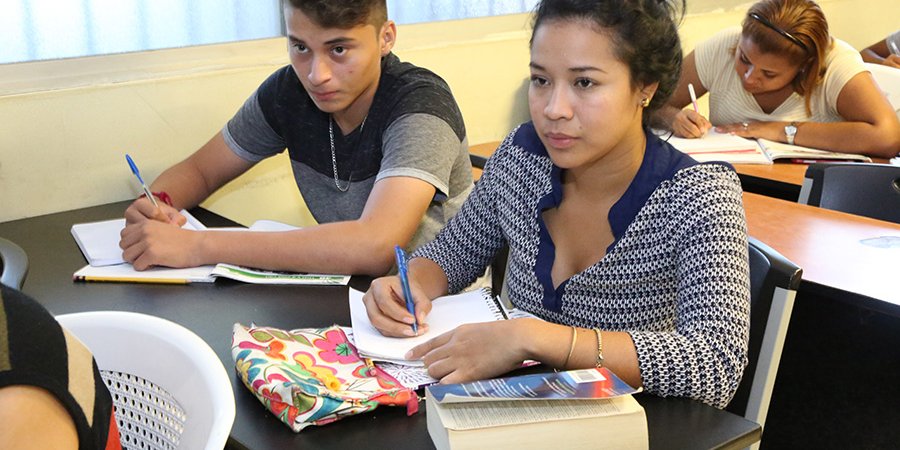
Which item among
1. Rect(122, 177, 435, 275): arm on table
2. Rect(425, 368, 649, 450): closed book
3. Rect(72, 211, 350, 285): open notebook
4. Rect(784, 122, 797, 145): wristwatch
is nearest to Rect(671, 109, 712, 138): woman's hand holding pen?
Rect(784, 122, 797, 145): wristwatch

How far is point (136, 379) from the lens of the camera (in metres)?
1.10

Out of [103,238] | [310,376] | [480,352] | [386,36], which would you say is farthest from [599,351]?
[103,238]

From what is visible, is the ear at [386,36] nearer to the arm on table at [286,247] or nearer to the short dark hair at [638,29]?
the arm on table at [286,247]

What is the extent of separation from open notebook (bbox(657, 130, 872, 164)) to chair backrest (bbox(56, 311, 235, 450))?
1.93 metres

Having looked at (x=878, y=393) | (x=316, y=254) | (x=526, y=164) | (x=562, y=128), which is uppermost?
(x=562, y=128)

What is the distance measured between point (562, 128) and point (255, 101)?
3.18 feet

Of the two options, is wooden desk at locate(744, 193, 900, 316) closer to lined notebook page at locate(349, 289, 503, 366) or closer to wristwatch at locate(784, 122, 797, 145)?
wristwatch at locate(784, 122, 797, 145)

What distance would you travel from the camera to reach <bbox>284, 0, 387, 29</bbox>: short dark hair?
173 cm

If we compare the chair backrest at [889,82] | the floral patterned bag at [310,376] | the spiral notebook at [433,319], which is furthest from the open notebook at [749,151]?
the floral patterned bag at [310,376]

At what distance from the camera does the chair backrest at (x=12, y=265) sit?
143 centimetres

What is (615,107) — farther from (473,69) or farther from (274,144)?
(473,69)

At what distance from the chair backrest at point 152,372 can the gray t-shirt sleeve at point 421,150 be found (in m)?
0.77

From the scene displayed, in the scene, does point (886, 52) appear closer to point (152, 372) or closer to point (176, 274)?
point (176, 274)

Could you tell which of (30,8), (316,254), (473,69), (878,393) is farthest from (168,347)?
(473,69)
